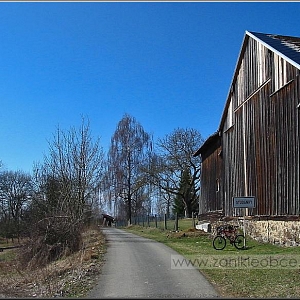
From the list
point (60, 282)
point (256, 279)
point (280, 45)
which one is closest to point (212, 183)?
point (280, 45)

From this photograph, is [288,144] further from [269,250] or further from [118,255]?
[118,255]

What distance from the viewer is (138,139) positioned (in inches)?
2184

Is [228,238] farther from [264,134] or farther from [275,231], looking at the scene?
[264,134]

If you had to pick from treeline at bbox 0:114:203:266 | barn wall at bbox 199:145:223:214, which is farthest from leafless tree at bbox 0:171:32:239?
barn wall at bbox 199:145:223:214

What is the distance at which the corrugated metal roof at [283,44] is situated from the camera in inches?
768

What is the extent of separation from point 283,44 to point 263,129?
4.23 meters

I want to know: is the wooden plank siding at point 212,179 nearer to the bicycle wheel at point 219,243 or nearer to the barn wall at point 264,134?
the barn wall at point 264,134

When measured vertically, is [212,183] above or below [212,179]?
below

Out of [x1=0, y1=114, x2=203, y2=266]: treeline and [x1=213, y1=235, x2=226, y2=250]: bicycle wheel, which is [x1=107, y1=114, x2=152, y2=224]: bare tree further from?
[x1=213, y1=235, x2=226, y2=250]: bicycle wheel

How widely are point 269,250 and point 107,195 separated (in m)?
37.5

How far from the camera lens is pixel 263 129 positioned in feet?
71.9

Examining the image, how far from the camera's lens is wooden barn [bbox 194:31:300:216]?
19062 mm

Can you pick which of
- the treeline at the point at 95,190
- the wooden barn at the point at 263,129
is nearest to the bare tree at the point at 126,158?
the treeline at the point at 95,190

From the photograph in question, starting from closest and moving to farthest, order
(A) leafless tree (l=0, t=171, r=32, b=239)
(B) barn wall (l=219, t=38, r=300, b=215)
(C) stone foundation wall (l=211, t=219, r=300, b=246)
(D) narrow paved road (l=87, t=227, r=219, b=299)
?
(D) narrow paved road (l=87, t=227, r=219, b=299), (C) stone foundation wall (l=211, t=219, r=300, b=246), (B) barn wall (l=219, t=38, r=300, b=215), (A) leafless tree (l=0, t=171, r=32, b=239)
